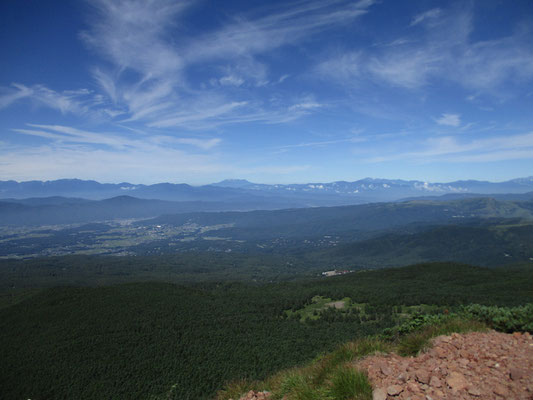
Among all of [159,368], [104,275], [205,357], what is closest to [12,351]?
[159,368]

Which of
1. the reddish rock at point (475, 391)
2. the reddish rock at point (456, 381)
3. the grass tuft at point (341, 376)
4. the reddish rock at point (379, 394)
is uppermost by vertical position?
the reddish rock at point (475, 391)

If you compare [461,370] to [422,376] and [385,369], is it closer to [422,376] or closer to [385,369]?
[422,376]

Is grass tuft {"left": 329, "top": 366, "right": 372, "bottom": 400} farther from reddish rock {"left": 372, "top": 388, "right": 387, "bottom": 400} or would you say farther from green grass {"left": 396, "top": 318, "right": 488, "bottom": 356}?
green grass {"left": 396, "top": 318, "right": 488, "bottom": 356}

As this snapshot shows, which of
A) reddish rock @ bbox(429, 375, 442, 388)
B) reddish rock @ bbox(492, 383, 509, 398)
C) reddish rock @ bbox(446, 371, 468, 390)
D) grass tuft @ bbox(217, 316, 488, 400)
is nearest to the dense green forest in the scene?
grass tuft @ bbox(217, 316, 488, 400)

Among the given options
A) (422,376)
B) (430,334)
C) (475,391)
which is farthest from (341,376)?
(430,334)

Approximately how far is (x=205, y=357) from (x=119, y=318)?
3206 cm

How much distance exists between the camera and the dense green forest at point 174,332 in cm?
4116

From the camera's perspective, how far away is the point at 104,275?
176 metres

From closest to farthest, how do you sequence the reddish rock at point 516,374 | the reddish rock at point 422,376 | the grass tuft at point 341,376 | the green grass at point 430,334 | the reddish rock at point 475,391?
the reddish rock at point 475,391
the reddish rock at point 516,374
the reddish rock at point 422,376
the grass tuft at point 341,376
the green grass at point 430,334

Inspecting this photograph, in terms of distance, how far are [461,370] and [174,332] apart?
60.4 meters

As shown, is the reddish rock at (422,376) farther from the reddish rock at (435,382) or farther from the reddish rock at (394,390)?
the reddish rock at (394,390)

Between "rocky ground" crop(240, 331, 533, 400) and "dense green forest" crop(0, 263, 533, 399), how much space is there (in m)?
27.3

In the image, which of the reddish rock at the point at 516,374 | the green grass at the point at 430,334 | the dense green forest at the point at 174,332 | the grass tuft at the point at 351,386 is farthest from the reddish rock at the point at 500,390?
the dense green forest at the point at 174,332

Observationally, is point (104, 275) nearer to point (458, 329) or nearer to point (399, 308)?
point (399, 308)
